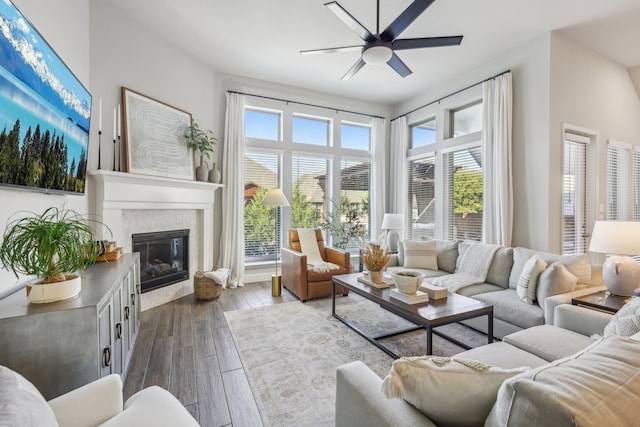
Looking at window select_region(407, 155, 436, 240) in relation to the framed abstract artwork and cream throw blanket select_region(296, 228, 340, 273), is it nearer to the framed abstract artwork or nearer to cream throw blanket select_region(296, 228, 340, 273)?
cream throw blanket select_region(296, 228, 340, 273)

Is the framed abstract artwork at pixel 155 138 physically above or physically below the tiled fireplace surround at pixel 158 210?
above

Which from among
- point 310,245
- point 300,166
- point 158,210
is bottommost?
point 310,245

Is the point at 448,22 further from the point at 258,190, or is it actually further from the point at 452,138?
the point at 258,190

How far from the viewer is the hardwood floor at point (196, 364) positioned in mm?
1830

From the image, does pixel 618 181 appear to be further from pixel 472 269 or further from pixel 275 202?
pixel 275 202

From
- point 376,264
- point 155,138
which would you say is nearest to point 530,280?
point 376,264

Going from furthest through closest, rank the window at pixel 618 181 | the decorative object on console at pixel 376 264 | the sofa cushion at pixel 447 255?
the window at pixel 618 181
the sofa cushion at pixel 447 255
the decorative object on console at pixel 376 264

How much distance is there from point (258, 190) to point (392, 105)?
339cm

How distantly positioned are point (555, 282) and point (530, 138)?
2.11 meters

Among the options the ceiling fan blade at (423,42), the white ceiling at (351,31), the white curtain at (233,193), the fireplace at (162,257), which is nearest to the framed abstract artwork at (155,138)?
the white curtain at (233,193)

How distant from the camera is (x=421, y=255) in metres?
4.02

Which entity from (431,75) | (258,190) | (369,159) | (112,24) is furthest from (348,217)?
(112,24)

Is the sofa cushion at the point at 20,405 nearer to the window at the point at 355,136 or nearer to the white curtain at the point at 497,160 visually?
the white curtain at the point at 497,160

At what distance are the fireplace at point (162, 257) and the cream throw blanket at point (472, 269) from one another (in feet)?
10.8
